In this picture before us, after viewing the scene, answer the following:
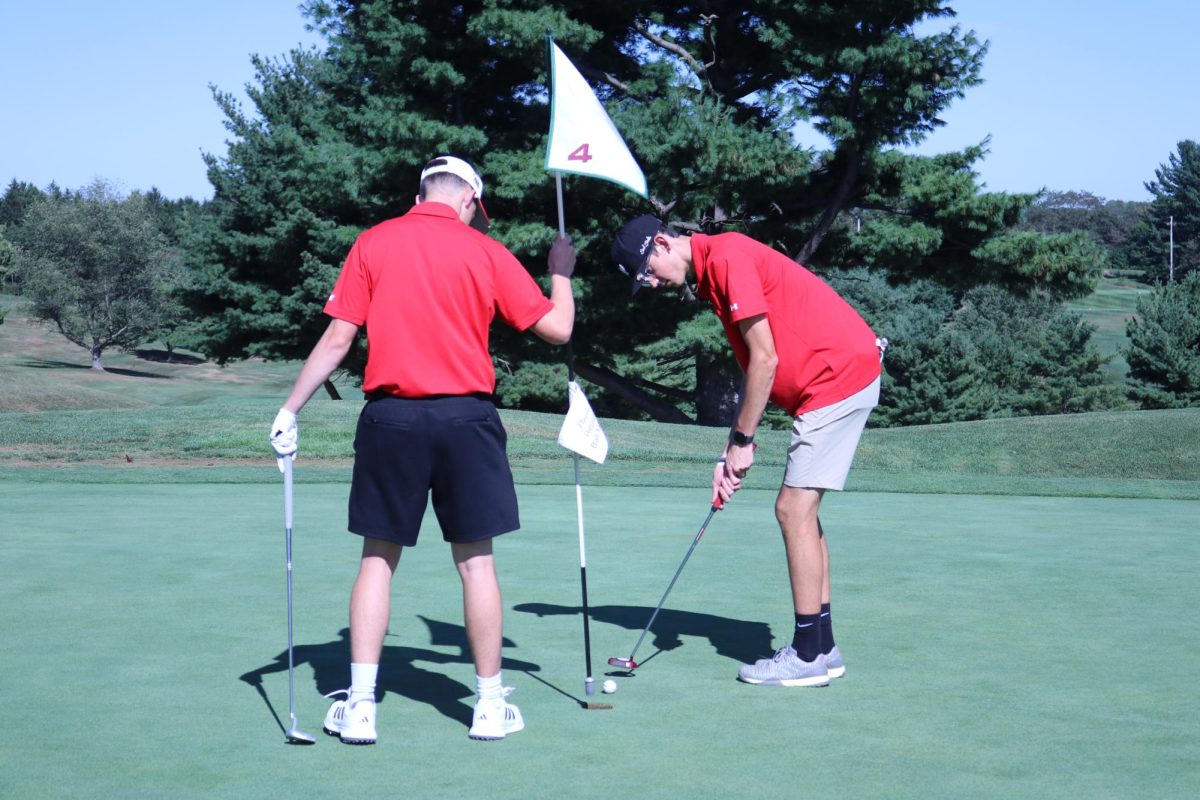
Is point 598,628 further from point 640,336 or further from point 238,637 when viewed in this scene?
point 640,336

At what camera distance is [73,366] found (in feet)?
200

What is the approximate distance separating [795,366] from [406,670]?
1871mm

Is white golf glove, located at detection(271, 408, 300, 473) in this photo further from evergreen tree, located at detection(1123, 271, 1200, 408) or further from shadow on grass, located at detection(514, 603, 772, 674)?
evergreen tree, located at detection(1123, 271, 1200, 408)

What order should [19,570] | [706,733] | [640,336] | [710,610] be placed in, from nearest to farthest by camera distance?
[706,733]
[710,610]
[19,570]
[640,336]

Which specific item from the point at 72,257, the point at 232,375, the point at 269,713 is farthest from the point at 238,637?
the point at 232,375

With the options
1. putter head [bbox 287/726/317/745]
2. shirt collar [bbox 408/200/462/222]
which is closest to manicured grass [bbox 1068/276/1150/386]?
shirt collar [bbox 408/200/462/222]

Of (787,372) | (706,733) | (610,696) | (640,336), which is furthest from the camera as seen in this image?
(640,336)

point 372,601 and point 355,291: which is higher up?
point 355,291

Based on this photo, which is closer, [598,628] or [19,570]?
[598,628]

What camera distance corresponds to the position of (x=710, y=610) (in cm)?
639

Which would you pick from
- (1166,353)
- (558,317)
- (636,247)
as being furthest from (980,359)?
(558,317)

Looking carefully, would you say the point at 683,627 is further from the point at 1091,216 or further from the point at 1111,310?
the point at 1091,216

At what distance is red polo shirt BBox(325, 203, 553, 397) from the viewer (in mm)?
4320

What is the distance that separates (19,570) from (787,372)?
14.2 ft
